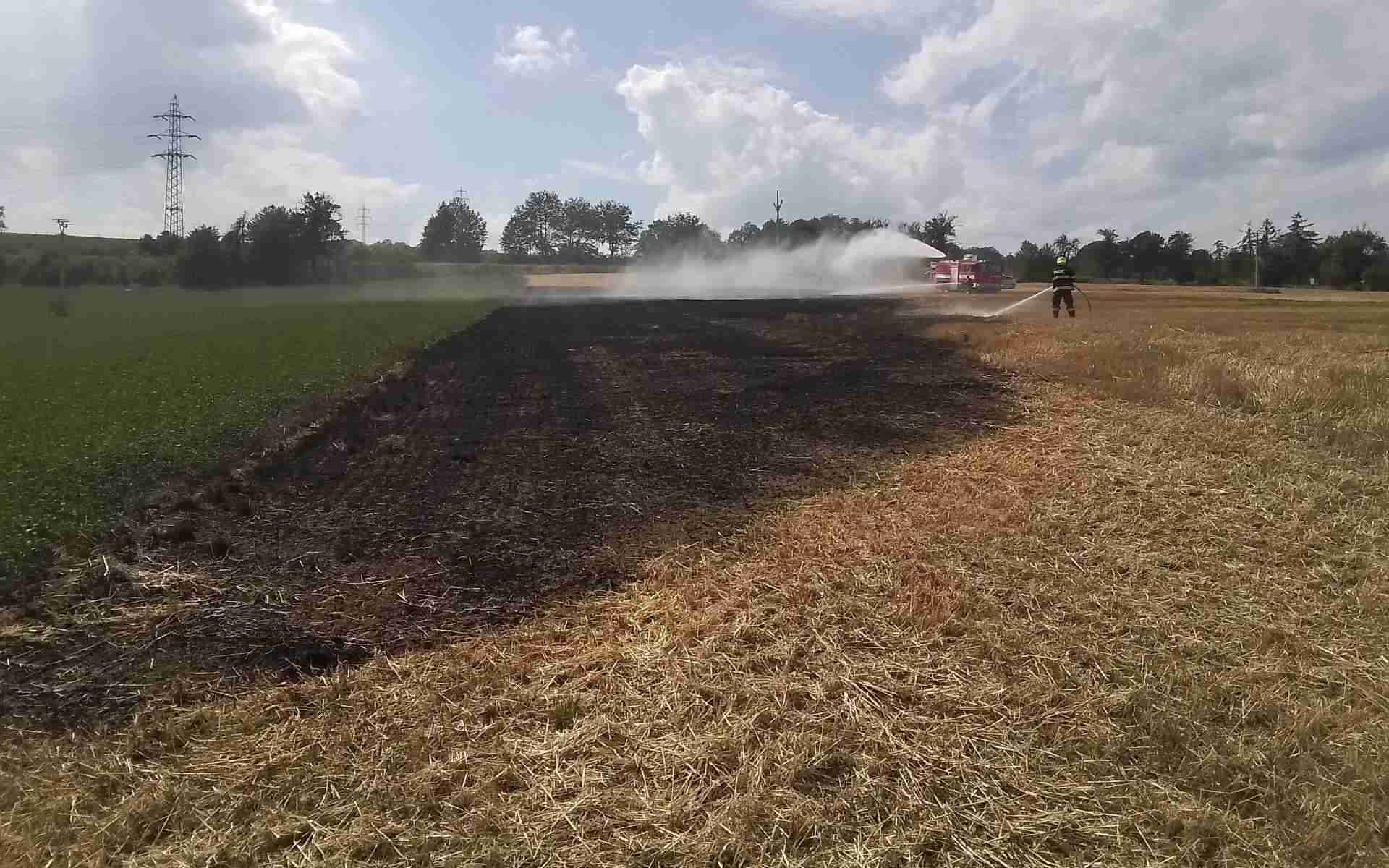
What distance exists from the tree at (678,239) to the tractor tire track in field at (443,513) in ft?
246

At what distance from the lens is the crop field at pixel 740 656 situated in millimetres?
3133

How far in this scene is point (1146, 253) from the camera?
83750mm

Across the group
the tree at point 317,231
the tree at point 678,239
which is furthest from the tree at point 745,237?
the tree at point 317,231

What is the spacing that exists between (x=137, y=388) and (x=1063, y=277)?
23021 mm

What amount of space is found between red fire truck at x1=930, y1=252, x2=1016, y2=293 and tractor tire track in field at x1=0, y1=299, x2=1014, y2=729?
110ft

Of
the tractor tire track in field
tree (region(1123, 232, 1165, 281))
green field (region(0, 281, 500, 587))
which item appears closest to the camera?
the tractor tire track in field

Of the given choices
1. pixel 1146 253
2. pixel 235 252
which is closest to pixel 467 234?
pixel 235 252

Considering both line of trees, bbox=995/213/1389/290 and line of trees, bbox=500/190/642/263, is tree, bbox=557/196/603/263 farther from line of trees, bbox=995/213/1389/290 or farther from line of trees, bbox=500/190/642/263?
line of trees, bbox=995/213/1389/290

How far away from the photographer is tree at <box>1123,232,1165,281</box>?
83.4 metres

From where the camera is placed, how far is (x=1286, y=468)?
738 cm

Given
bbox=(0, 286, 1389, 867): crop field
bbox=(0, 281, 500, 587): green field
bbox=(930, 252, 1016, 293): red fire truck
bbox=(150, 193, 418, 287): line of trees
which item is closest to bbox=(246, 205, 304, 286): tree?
bbox=(150, 193, 418, 287): line of trees

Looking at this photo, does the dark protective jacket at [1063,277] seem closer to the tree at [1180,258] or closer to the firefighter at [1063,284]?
the firefighter at [1063,284]

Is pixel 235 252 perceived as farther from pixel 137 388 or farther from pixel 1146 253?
pixel 1146 253

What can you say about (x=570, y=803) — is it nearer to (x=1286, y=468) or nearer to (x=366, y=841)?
(x=366, y=841)
